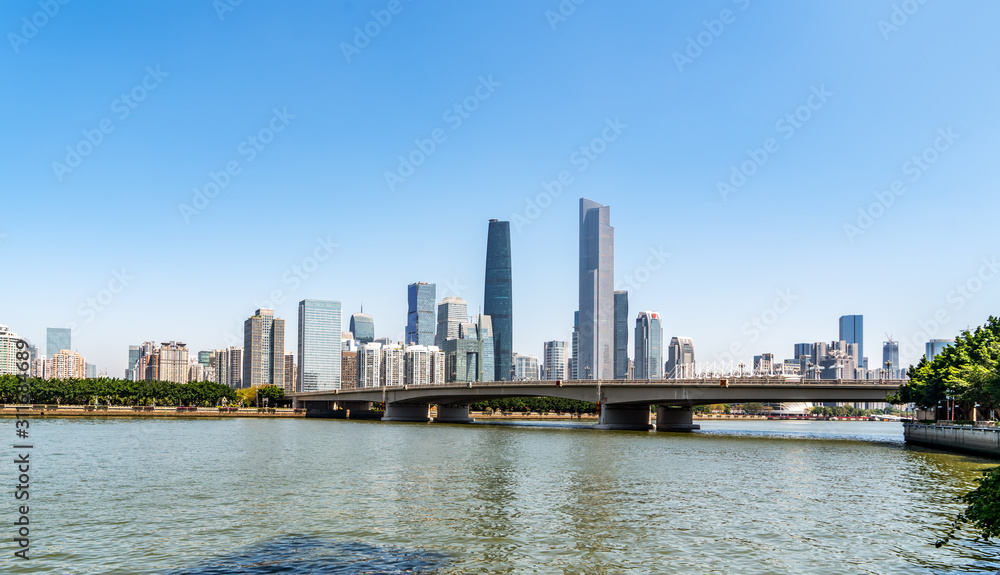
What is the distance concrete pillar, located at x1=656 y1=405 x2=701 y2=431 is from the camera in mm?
152375

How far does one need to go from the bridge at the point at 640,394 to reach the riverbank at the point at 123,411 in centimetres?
2831

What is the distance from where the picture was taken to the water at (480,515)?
91.8 ft

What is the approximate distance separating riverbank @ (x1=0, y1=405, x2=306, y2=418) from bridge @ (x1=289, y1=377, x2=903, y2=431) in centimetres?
2831

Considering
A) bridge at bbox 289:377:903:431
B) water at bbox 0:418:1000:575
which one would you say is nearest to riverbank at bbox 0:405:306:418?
bridge at bbox 289:377:903:431

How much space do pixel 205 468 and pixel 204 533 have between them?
2716cm

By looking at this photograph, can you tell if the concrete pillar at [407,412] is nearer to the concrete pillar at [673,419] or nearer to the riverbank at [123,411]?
the riverbank at [123,411]

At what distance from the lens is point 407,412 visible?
180 meters

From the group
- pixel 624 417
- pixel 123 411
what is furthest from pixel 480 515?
pixel 123 411

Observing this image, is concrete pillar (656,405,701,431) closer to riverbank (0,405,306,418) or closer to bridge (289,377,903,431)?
bridge (289,377,903,431)

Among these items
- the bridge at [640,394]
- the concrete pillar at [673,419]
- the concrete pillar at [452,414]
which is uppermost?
the bridge at [640,394]

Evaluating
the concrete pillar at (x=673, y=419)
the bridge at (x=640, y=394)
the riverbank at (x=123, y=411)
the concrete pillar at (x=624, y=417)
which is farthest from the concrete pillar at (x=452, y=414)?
the concrete pillar at (x=673, y=419)

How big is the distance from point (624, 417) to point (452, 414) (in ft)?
171

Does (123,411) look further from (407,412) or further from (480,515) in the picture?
(480,515)

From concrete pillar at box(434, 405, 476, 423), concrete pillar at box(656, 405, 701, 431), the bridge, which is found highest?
the bridge
